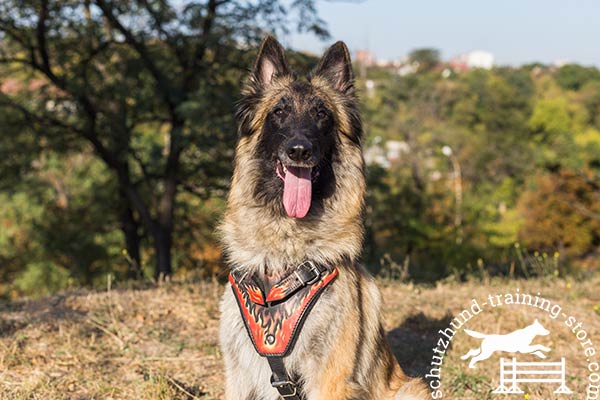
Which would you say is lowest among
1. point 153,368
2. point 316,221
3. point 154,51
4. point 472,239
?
point 472,239

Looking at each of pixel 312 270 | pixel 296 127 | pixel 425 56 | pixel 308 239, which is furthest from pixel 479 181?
pixel 425 56

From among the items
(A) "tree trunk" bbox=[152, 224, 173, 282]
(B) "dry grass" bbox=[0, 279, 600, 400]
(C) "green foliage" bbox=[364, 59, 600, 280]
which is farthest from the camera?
(C) "green foliage" bbox=[364, 59, 600, 280]

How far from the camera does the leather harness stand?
3271 mm

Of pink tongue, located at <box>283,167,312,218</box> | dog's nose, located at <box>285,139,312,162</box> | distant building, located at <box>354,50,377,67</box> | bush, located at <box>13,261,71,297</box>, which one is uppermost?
distant building, located at <box>354,50,377,67</box>

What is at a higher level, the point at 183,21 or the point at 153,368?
the point at 183,21

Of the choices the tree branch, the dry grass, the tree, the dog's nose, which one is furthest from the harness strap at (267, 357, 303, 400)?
the tree branch

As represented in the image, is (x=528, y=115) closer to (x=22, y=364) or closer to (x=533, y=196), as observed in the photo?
(x=533, y=196)

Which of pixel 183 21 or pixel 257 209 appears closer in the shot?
pixel 257 209

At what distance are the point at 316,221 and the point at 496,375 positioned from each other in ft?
8.41

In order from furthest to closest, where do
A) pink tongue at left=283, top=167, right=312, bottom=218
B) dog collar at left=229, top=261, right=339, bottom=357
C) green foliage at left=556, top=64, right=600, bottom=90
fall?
Result: green foliage at left=556, top=64, right=600, bottom=90, pink tongue at left=283, top=167, right=312, bottom=218, dog collar at left=229, top=261, right=339, bottom=357

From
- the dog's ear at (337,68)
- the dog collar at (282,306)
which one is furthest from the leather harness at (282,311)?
the dog's ear at (337,68)

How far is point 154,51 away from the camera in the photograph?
16062 millimetres

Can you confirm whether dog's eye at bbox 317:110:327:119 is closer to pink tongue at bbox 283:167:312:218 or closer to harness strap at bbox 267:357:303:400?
pink tongue at bbox 283:167:312:218

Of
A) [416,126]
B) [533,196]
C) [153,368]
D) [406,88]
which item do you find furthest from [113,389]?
[406,88]
